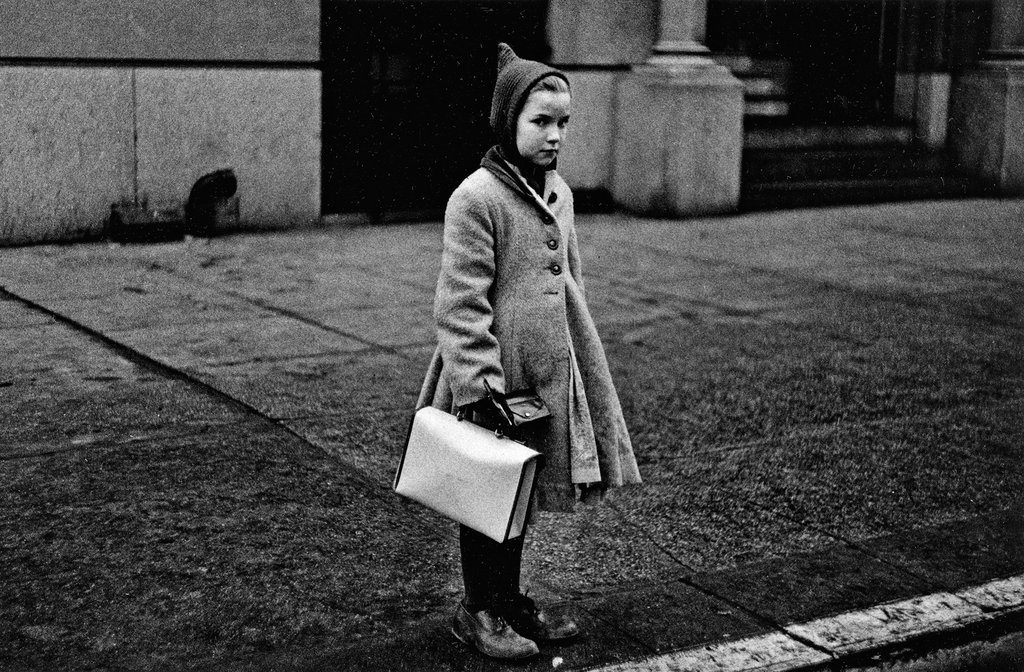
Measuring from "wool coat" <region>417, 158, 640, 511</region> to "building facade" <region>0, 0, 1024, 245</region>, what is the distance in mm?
6833

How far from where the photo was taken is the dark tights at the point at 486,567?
3670 millimetres

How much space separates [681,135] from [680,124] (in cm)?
9

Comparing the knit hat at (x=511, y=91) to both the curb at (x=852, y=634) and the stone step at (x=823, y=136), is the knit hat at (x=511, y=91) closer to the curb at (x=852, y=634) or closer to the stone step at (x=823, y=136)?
the curb at (x=852, y=634)

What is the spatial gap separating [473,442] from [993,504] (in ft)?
7.96

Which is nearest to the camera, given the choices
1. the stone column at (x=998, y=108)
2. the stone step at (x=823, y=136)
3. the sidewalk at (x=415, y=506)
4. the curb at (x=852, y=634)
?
the curb at (x=852, y=634)

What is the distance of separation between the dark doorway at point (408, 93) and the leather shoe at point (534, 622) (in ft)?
25.4

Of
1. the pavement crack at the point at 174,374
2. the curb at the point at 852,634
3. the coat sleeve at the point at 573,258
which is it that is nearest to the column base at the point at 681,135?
the pavement crack at the point at 174,374

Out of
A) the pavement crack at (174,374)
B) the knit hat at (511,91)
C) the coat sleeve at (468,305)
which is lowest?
the pavement crack at (174,374)

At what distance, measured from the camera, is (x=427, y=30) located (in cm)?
1149

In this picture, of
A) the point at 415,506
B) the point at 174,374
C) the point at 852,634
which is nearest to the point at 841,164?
the point at 174,374

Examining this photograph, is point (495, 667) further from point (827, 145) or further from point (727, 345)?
point (827, 145)

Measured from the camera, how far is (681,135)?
11.7m

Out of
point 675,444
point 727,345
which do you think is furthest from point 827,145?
point 675,444

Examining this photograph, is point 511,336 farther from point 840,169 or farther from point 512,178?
point 840,169
